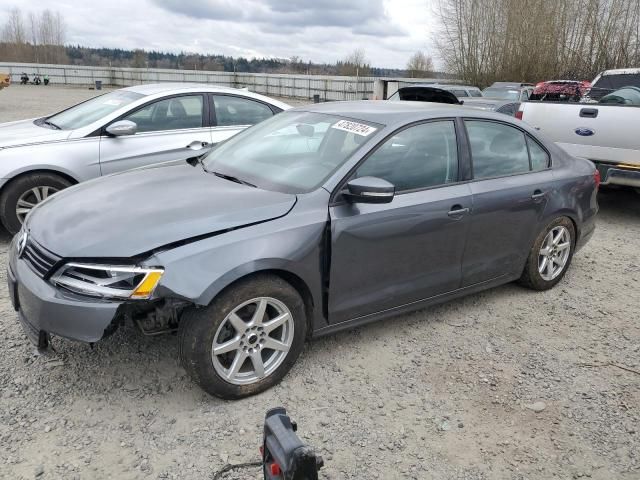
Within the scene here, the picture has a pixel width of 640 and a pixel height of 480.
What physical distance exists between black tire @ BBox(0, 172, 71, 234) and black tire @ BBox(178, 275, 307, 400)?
316 centimetres

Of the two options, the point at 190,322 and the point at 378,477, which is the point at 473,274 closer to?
the point at 378,477

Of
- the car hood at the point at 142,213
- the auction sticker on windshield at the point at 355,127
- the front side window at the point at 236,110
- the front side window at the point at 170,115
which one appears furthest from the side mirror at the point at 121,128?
the auction sticker on windshield at the point at 355,127

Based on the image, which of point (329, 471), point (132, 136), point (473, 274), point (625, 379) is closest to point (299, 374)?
point (329, 471)

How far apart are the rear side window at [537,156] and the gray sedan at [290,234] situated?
2 centimetres

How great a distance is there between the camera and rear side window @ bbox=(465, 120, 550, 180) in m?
3.85

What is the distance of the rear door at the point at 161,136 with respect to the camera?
543 cm

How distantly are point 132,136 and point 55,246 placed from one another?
306 cm

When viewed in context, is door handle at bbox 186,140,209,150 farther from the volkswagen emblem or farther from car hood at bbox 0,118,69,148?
the volkswagen emblem

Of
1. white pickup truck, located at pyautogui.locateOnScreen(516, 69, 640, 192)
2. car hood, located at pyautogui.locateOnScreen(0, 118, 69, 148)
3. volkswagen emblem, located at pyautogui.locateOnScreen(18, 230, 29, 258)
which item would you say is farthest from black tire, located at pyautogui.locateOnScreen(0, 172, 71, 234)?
white pickup truck, located at pyautogui.locateOnScreen(516, 69, 640, 192)

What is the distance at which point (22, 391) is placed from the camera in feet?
9.64

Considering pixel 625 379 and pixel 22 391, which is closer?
pixel 22 391

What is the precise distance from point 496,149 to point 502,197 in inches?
15.6

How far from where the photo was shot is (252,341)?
291 cm

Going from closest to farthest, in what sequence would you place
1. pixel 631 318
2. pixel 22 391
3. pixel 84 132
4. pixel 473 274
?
pixel 22 391, pixel 473 274, pixel 631 318, pixel 84 132
